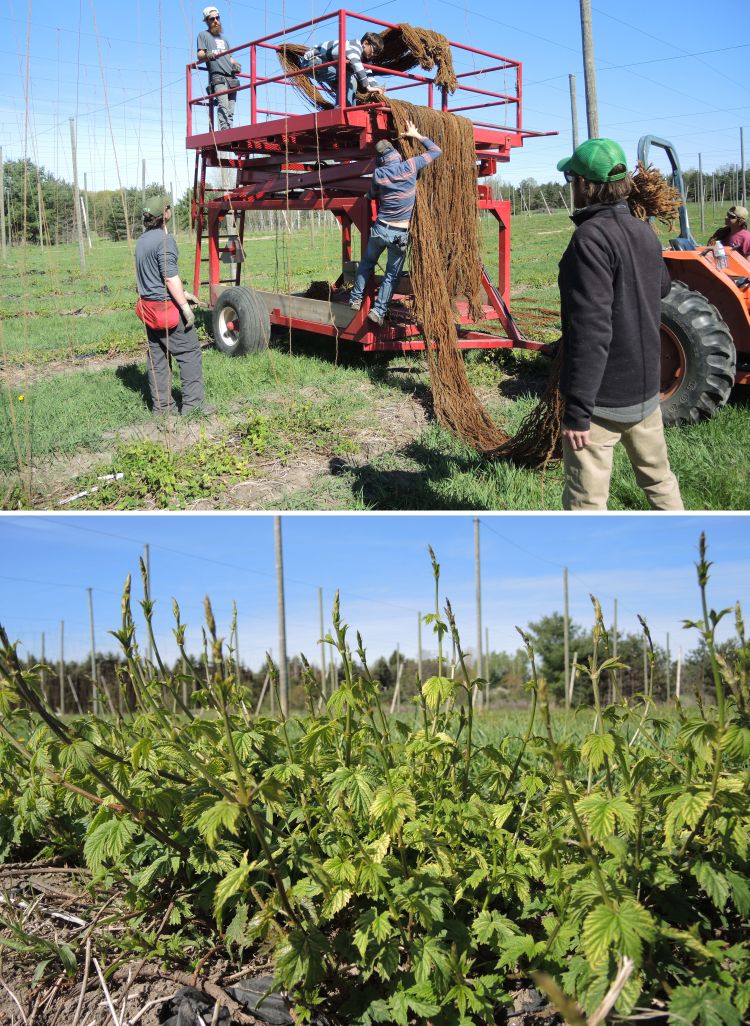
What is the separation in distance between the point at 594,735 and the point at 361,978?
2.83 feet

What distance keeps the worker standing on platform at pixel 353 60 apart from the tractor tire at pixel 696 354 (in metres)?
3.03

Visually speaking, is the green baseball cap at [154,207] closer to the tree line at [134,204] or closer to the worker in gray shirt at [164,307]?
the worker in gray shirt at [164,307]

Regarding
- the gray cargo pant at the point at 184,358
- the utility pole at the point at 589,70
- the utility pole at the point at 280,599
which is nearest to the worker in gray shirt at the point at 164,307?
the gray cargo pant at the point at 184,358

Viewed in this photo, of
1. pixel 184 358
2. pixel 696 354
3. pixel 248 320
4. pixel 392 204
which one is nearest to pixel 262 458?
pixel 184 358

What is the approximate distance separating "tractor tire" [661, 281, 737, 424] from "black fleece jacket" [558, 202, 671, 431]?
1909 mm

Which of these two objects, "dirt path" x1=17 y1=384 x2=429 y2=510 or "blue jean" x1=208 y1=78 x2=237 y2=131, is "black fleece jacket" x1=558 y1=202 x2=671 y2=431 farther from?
"blue jean" x1=208 y1=78 x2=237 y2=131

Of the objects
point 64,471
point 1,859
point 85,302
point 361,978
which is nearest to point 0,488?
point 64,471

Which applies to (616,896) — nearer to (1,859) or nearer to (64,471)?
(1,859)

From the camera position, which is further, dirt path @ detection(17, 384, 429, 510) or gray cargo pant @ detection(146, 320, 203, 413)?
gray cargo pant @ detection(146, 320, 203, 413)

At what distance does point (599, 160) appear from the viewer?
3.24 meters

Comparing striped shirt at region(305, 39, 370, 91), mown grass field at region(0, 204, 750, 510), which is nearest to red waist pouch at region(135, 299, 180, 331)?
mown grass field at region(0, 204, 750, 510)

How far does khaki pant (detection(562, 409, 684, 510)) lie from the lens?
3.51 metres

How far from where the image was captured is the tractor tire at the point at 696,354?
5234mm

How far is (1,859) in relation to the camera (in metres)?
2.50
